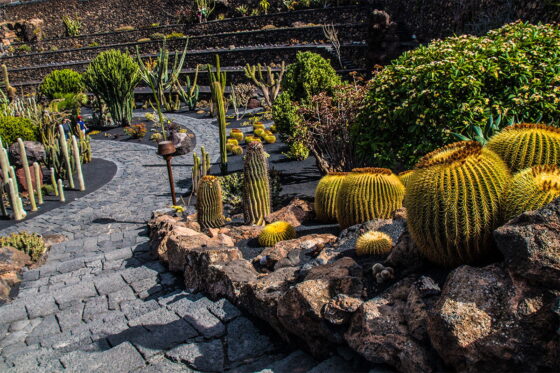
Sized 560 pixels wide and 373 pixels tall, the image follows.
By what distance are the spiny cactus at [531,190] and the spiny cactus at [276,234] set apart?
9.25 ft

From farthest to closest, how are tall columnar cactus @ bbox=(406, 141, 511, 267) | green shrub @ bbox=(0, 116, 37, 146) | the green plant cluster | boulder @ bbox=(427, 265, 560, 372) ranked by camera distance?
green shrub @ bbox=(0, 116, 37, 146)
the green plant cluster
tall columnar cactus @ bbox=(406, 141, 511, 267)
boulder @ bbox=(427, 265, 560, 372)

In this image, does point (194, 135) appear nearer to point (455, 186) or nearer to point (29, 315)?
point (29, 315)

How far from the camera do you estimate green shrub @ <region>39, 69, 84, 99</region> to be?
2239 cm

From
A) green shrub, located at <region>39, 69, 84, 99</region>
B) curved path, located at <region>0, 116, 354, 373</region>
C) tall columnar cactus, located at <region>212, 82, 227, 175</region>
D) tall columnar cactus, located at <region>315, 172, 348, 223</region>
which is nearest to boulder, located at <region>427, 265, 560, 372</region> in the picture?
curved path, located at <region>0, 116, 354, 373</region>

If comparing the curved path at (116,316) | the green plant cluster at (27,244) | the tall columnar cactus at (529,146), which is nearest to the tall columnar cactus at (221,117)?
the curved path at (116,316)

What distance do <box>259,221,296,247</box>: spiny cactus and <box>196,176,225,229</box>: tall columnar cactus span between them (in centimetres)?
154

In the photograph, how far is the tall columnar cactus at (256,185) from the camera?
6.38 metres

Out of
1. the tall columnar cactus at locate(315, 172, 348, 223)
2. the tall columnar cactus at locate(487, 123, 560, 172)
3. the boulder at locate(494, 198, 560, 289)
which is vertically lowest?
the tall columnar cactus at locate(315, 172, 348, 223)

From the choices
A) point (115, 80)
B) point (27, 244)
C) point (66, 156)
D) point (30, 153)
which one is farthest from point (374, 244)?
point (115, 80)

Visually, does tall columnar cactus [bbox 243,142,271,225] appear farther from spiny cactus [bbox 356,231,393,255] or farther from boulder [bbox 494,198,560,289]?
boulder [bbox 494,198,560,289]

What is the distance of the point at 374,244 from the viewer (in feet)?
11.5

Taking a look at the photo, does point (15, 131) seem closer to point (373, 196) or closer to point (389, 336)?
point (373, 196)

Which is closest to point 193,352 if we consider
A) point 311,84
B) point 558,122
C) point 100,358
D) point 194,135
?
point 100,358

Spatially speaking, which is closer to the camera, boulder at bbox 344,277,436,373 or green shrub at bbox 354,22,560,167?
boulder at bbox 344,277,436,373
